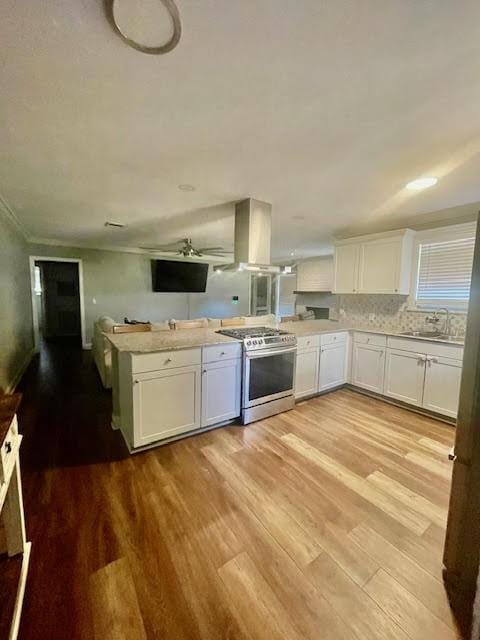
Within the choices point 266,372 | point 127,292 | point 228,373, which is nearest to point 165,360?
point 228,373

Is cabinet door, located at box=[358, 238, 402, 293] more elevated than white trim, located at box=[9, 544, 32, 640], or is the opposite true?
cabinet door, located at box=[358, 238, 402, 293]

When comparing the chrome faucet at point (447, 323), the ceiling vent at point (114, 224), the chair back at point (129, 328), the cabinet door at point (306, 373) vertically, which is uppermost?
the ceiling vent at point (114, 224)

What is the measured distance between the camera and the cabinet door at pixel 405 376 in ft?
10.1

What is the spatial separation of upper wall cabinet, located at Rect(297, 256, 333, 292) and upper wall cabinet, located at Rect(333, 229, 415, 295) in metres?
2.26

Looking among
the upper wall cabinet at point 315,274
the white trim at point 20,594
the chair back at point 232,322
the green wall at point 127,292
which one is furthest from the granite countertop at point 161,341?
the upper wall cabinet at point 315,274

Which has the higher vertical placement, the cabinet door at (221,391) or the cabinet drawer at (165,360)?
the cabinet drawer at (165,360)

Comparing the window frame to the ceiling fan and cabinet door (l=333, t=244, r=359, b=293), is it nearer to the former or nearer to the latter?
cabinet door (l=333, t=244, r=359, b=293)

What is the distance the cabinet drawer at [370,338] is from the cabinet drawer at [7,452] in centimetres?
360

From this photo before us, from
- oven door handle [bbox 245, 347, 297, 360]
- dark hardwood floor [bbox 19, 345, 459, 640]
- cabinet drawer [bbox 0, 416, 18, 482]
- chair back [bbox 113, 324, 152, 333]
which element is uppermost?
chair back [bbox 113, 324, 152, 333]

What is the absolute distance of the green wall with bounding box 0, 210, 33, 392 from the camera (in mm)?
3277

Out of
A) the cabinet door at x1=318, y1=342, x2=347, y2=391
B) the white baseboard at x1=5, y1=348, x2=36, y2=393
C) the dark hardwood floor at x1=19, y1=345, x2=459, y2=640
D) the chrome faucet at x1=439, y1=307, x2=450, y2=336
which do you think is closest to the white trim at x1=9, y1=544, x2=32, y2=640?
the dark hardwood floor at x1=19, y1=345, x2=459, y2=640

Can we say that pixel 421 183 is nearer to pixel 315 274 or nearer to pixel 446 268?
pixel 446 268

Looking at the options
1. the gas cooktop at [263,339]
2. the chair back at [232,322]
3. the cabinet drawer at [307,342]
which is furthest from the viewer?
the chair back at [232,322]

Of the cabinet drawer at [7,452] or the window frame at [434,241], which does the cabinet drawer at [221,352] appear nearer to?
the cabinet drawer at [7,452]
